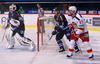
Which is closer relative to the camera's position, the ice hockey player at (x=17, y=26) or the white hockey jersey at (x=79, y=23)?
the white hockey jersey at (x=79, y=23)

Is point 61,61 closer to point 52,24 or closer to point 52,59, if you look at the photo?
point 52,59

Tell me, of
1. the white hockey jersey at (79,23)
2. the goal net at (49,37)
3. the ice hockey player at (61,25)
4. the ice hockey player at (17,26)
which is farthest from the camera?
the goal net at (49,37)

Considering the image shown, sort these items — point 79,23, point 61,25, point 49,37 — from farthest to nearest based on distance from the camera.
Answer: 1. point 49,37
2. point 61,25
3. point 79,23

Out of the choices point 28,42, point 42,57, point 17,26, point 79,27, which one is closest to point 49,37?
point 28,42

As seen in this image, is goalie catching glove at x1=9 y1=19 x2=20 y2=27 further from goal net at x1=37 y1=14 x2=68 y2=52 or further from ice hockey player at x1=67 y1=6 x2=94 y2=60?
ice hockey player at x1=67 y1=6 x2=94 y2=60

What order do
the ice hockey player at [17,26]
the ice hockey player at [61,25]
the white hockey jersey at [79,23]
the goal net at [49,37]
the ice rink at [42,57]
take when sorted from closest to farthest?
1. the white hockey jersey at [79,23]
2. the ice rink at [42,57]
3. the ice hockey player at [61,25]
4. the ice hockey player at [17,26]
5. the goal net at [49,37]

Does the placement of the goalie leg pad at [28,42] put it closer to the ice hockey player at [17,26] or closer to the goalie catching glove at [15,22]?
the ice hockey player at [17,26]

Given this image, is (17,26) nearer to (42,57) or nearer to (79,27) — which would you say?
(42,57)

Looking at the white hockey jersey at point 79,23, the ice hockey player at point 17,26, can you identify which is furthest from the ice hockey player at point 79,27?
the ice hockey player at point 17,26

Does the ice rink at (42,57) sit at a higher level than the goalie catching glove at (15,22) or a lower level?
lower

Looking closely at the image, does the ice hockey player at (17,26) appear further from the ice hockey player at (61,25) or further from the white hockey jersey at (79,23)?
the white hockey jersey at (79,23)

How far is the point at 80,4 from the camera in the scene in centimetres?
1220

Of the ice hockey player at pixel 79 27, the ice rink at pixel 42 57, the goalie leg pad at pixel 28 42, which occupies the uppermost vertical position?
the ice hockey player at pixel 79 27

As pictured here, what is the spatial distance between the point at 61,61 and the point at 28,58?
722 mm
